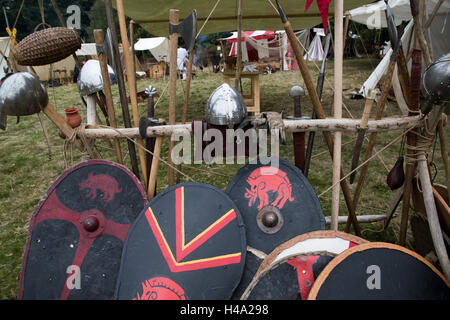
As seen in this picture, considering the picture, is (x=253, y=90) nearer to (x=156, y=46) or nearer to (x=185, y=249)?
(x=185, y=249)

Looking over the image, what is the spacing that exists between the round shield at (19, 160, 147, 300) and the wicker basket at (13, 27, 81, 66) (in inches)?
25.3

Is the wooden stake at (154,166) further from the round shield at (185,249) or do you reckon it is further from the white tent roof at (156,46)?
the white tent roof at (156,46)

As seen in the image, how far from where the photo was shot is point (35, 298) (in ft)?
4.88

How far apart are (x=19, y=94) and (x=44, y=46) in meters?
0.37

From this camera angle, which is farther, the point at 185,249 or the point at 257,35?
the point at 257,35

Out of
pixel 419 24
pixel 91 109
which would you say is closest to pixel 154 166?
pixel 91 109

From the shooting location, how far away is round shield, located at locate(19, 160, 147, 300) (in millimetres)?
1510

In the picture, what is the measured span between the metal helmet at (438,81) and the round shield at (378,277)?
72 centimetres

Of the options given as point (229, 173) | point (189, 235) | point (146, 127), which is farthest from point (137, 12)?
point (189, 235)

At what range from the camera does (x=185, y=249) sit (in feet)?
4.67

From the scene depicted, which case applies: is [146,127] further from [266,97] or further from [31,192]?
[266,97]

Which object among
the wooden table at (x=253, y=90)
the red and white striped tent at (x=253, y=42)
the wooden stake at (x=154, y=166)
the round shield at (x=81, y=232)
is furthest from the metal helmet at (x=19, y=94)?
the red and white striped tent at (x=253, y=42)

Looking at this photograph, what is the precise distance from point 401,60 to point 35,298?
229 centimetres

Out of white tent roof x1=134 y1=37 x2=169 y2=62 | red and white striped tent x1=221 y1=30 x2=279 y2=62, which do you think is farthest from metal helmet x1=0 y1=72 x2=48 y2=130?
white tent roof x1=134 y1=37 x2=169 y2=62
